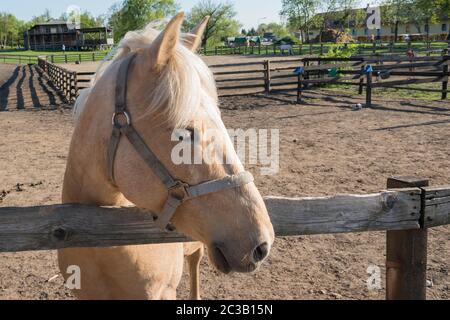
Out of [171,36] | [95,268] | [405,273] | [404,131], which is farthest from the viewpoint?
[404,131]

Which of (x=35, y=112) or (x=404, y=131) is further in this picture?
(x=35, y=112)

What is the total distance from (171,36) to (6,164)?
7987mm

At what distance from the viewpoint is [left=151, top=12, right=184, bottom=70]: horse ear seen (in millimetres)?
1452

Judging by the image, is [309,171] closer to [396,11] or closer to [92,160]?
[92,160]

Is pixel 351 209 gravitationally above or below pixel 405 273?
above

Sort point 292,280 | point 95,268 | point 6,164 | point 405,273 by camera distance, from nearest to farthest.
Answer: point 95,268, point 405,273, point 292,280, point 6,164

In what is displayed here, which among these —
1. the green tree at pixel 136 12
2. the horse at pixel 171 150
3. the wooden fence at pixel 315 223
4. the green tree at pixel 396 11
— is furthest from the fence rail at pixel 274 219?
the green tree at pixel 396 11

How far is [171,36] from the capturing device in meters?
1.48

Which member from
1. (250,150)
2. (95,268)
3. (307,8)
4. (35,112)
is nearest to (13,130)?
(35,112)

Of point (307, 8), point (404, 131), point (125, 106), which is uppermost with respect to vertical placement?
point (307, 8)

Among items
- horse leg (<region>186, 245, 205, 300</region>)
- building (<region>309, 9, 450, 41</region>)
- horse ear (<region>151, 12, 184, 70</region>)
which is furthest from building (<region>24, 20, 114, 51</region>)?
horse ear (<region>151, 12, 184, 70</region>)

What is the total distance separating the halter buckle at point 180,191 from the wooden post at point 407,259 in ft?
4.44

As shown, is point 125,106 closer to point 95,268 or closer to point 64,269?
point 95,268

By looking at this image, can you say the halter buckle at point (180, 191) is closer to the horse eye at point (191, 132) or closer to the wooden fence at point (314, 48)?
the horse eye at point (191, 132)
